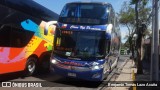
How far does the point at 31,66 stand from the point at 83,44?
135 inches

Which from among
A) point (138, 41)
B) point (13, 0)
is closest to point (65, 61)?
point (13, 0)

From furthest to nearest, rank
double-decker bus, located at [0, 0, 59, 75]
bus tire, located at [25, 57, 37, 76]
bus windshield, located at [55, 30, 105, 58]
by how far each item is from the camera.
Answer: bus tire, located at [25, 57, 37, 76], bus windshield, located at [55, 30, 105, 58], double-decker bus, located at [0, 0, 59, 75]

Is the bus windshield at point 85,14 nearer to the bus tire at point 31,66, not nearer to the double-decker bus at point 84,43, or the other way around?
the double-decker bus at point 84,43

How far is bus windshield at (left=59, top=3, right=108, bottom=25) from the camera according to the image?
43.4 ft

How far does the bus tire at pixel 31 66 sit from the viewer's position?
14.1 m

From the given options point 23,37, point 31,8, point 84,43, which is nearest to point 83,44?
point 84,43

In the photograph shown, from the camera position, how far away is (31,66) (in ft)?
48.1

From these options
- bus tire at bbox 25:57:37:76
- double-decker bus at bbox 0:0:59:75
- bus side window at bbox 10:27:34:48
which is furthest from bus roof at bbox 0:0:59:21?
bus tire at bbox 25:57:37:76

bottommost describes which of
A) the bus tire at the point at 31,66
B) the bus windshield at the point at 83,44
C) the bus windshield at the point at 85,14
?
the bus tire at the point at 31,66

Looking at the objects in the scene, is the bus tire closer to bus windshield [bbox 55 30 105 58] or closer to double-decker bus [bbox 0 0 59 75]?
double-decker bus [bbox 0 0 59 75]

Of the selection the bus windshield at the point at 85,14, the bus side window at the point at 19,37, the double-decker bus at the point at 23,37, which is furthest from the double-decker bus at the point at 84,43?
the bus side window at the point at 19,37

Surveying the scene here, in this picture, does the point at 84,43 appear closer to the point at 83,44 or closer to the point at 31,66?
the point at 83,44

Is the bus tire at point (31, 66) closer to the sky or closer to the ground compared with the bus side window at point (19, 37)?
closer to the ground

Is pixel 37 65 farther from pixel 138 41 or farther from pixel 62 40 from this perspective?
pixel 138 41
